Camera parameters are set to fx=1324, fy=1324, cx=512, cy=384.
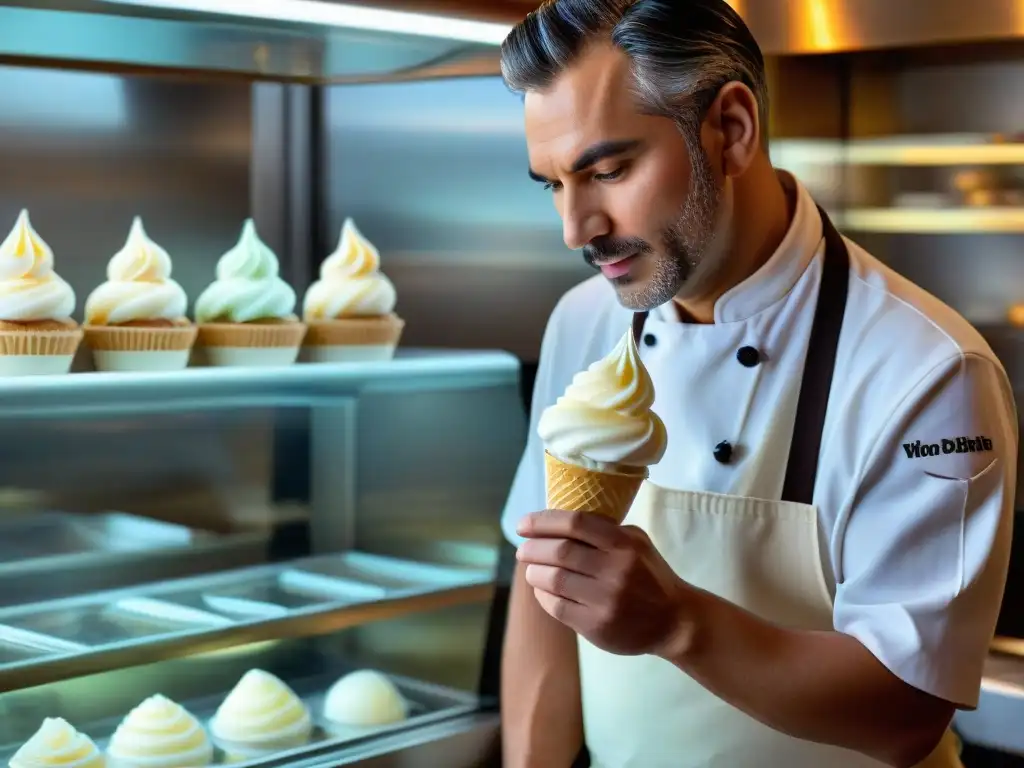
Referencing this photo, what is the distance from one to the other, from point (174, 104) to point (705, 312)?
1.05 meters

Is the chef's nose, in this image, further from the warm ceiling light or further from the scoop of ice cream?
the scoop of ice cream

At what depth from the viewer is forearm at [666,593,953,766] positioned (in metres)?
1.50

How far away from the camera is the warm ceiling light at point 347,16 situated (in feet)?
5.73

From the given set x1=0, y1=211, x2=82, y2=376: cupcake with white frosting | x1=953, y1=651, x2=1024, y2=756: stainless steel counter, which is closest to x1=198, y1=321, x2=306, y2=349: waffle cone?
x1=0, y1=211, x2=82, y2=376: cupcake with white frosting

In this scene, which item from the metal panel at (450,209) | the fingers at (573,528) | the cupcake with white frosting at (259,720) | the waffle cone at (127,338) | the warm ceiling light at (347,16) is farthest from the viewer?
the metal panel at (450,209)

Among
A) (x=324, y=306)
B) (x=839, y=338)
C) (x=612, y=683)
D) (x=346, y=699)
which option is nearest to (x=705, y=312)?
(x=839, y=338)

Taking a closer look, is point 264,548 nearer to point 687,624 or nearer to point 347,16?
point 347,16

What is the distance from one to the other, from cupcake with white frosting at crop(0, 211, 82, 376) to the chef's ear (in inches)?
36.1

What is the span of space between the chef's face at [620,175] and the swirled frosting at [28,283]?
714 millimetres

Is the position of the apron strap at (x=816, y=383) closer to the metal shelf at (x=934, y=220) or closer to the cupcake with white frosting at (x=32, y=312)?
the metal shelf at (x=934, y=220)

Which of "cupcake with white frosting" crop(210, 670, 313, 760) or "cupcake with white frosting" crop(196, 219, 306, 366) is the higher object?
"cupcake with white frosting" crop(196, 219, 306, 366)

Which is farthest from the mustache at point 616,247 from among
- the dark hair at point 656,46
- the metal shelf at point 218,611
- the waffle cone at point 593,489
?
the metal shelf at point 218,611

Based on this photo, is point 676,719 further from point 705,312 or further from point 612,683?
point 705,312

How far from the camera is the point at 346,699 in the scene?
2207mm
